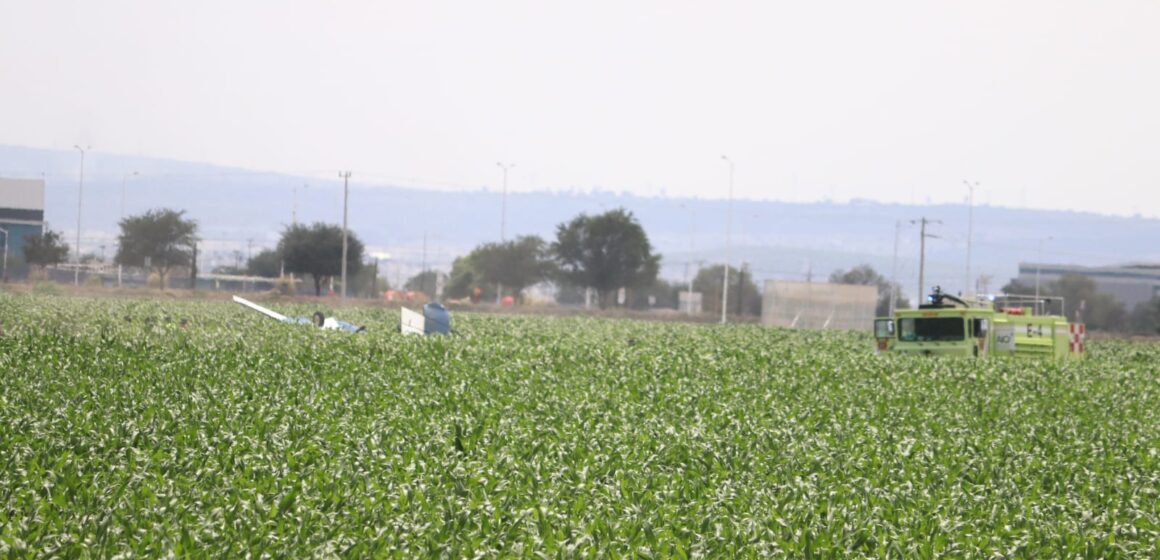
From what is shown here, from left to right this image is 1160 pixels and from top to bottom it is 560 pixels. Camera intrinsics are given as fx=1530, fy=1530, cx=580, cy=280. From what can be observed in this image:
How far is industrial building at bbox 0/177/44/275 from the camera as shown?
79.3 metres

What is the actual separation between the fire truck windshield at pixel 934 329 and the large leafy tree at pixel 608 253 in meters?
88.8

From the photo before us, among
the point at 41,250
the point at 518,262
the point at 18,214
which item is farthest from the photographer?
the point at 518,262

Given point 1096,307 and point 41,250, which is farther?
point 1096,307

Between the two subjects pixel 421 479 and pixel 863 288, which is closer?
pixel 421 479

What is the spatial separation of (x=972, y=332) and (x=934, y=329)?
104 cm

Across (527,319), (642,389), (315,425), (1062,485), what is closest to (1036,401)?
(642,389)

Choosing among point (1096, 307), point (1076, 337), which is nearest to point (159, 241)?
point (1076, 337)

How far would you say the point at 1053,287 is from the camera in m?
185

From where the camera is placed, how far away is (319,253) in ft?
396

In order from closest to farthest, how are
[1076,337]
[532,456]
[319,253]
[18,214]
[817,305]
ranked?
[532,456] → [1076,337] → [18,214] → [817,305] → [319,253]

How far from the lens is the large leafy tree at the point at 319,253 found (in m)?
120

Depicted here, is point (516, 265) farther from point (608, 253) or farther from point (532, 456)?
point (532, 456)

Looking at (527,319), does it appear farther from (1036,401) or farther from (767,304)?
(1036,401)

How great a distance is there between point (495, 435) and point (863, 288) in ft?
236
